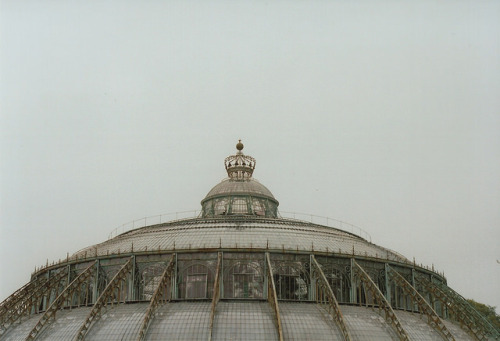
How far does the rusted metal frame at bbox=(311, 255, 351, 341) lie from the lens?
42.9m

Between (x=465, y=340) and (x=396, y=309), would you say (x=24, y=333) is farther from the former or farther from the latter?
(x=465, y=340)

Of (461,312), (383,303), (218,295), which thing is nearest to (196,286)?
(218,295)

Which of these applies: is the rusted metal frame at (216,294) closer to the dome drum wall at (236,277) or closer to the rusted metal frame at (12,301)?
the dome drum wall at (236,277)

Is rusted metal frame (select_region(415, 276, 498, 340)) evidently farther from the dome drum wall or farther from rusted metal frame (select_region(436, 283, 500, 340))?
the dome drum wall

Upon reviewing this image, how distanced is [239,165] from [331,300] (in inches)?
1209

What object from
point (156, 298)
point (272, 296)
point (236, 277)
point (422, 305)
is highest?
point (236, 277)

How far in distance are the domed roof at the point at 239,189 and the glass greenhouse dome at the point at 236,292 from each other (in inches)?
348

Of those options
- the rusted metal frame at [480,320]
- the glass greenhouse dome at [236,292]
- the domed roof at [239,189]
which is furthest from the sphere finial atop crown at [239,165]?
the rusted metal frame at [480,320]

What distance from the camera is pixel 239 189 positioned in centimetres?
6812

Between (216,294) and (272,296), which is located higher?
(216,294)

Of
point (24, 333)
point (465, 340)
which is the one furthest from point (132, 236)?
point (465, 340)

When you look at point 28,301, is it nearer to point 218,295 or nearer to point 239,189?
point 218,295

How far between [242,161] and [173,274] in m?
26.9

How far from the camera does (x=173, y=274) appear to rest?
4869 centimetres
